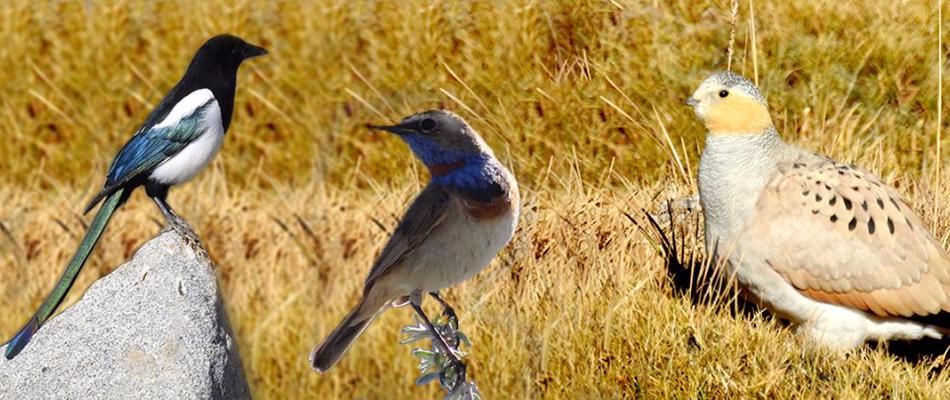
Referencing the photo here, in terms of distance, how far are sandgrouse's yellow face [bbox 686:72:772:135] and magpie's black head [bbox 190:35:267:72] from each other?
1.92 m

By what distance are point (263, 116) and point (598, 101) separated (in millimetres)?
3666

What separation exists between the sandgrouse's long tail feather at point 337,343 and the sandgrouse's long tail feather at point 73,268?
2.78 feet

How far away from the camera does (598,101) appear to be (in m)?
7.66

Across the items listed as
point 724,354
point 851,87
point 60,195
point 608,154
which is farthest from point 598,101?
point 60,195

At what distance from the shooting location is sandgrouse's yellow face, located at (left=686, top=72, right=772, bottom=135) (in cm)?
575

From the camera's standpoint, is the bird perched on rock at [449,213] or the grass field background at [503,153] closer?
the bird perched on rock at [449,213]

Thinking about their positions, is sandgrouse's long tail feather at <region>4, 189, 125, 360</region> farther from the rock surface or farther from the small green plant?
the small green plant

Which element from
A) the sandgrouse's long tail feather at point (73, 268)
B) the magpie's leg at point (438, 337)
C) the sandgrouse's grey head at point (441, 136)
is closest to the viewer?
the sandgrouse's grey head at point (441, 136)

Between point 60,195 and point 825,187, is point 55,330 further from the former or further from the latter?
point 60,195

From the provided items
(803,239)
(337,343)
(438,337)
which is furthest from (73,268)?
(803,239)

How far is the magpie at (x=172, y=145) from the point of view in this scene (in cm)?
475

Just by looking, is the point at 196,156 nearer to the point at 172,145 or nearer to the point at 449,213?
the point at 172,145

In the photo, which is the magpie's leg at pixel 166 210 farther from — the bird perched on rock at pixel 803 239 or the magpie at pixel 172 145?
the bird perched on rock at pixel 803 239

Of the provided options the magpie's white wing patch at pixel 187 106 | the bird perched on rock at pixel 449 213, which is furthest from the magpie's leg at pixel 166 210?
the bird perched on rock at pixel 449 213
